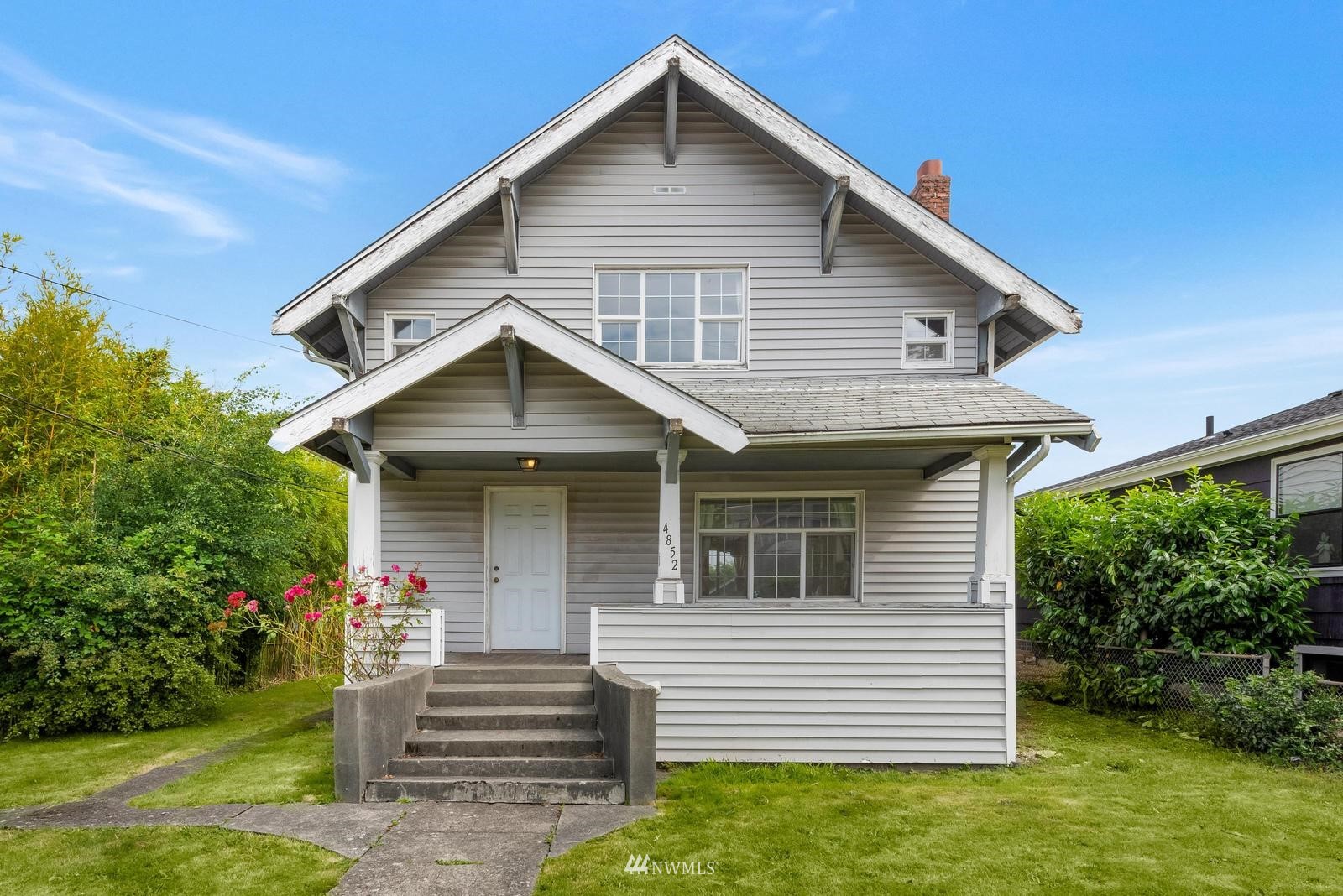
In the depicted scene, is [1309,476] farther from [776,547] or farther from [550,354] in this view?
[550,354]

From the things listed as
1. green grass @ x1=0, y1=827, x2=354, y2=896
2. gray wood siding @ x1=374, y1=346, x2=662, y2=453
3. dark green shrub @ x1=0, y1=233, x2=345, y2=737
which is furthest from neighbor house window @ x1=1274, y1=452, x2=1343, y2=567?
dark green shrub @ x1=0, y1=233, x2=345, y2=737

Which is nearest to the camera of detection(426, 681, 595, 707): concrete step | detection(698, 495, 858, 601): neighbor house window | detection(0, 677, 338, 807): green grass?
detection(0, 677, 338, 807): green grass

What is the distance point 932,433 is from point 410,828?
5089mm

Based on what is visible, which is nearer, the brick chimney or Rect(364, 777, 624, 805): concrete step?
Rect(364, 777, 624, 805): concrete step

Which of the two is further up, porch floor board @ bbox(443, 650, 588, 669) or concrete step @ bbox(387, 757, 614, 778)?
porch floor board @ bbox(443, 650, 588, 669)

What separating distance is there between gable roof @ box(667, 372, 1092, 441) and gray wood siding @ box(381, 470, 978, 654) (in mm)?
1088

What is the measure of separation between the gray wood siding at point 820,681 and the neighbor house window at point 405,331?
3.88 m

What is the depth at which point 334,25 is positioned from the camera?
1475 cm

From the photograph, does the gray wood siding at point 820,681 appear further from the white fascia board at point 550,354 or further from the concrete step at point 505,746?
the white fascia board at point 550,354

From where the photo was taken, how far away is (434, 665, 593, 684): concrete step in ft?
22.7

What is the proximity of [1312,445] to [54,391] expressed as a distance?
17.3 meters

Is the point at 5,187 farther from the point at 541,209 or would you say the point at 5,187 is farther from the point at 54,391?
the point at 541,209

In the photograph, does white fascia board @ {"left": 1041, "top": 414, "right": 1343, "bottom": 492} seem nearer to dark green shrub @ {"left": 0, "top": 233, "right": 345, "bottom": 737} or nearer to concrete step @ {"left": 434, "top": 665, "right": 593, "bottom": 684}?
concrete step @ {"left": 434, "top": 665, "right": 593, "bottom": 684}

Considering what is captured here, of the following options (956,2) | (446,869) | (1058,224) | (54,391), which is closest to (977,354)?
(446,869)
